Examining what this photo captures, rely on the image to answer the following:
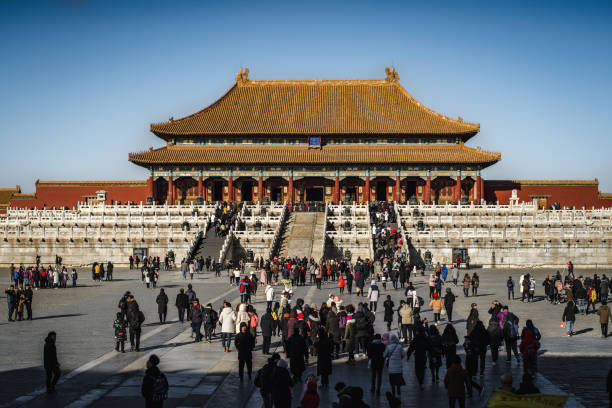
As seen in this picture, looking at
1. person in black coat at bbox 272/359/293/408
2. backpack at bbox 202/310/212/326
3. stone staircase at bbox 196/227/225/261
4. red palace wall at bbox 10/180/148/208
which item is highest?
red palace wall at bbox 10/180/148/208

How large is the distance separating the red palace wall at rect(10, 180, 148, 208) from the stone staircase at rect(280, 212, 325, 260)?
2281 centimetres

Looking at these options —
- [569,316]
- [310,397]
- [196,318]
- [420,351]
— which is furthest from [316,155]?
[310,397]

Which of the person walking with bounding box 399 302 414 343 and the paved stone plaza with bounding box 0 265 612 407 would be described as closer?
the paved stone plaza with bounding box 0 265 612 407

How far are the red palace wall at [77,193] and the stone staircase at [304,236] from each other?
2281 centimetres

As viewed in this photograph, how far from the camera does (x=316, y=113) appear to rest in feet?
237

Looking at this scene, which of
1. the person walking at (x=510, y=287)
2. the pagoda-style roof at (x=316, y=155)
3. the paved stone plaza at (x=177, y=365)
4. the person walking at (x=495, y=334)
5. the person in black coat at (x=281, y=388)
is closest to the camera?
the person in black coat at (x=281, y=388)

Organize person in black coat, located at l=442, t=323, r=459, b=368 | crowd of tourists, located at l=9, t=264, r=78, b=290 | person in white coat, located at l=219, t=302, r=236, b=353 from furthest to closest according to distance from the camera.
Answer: crowd of tourists, located at l=9, t=264, r=78, b=290
person in white coat, located at l=219, t=302, r=236, b=353
person in black coat, located at l=442, t=323, r=459, b=368

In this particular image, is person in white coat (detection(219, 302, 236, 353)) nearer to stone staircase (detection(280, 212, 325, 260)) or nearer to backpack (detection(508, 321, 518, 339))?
backpack (detection(508, 321, 518, 339))

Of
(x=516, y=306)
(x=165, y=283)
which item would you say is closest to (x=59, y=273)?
(x=165, y=283)

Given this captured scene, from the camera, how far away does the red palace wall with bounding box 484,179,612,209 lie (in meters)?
66.9

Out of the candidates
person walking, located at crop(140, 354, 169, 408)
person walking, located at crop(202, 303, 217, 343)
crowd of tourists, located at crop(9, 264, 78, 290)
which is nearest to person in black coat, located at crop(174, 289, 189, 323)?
person walking, located at crop(202, 303, 217, 343)

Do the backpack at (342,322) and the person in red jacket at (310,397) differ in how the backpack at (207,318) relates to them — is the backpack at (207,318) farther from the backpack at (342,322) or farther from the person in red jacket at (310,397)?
the person in red jacket at (310,397)

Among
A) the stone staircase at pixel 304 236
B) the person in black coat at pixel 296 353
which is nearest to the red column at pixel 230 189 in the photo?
the stone staircase at pixel 304 236

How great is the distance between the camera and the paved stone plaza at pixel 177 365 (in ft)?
44.7
